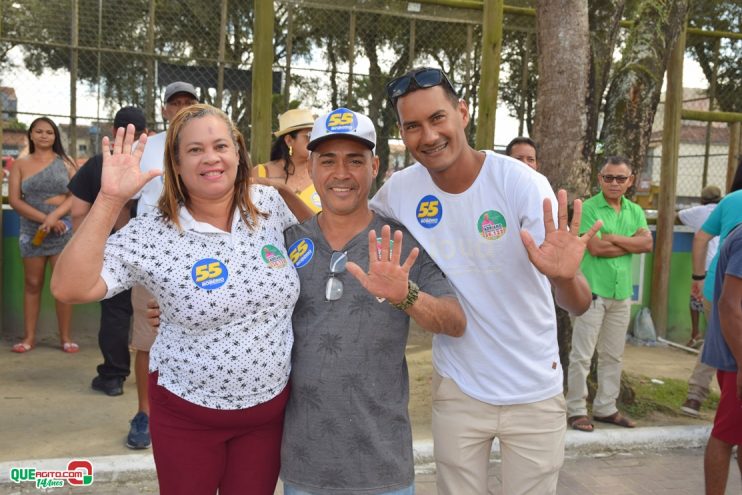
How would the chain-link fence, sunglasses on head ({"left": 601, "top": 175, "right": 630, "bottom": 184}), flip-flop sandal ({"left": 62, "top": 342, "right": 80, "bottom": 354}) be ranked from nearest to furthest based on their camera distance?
sunglasses on head ({"left": 601, "top": 175, "right": 630, "bottom": 184})
flip-flop sandal ({"left": 62, "top": 342, "right": 80, "bottom": 354})
the chain-link fence

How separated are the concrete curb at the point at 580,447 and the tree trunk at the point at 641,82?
2027 mm

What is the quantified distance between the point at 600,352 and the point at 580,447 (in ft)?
2.52

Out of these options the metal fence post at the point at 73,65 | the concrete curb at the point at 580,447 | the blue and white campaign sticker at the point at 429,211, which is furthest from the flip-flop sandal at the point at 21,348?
the blue and white campaign sticker at the point at 429,211

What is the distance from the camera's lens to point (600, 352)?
5.11 m

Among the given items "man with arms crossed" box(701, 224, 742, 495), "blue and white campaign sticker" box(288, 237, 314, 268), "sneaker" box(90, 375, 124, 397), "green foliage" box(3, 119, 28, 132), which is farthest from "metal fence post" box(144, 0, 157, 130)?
"man with arms crossed" box(701, 224, 742, 495)

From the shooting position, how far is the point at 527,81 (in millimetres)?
7805

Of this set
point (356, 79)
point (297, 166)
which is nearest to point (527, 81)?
point (356, 79)

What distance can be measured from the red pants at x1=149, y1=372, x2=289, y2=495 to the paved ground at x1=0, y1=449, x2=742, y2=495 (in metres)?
1.60

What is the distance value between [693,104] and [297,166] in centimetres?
732

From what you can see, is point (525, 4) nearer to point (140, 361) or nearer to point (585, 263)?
point (585, 263)

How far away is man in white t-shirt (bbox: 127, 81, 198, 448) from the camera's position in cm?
387

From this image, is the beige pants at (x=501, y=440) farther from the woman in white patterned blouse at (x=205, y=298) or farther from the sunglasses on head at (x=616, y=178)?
the sunglasses on head at (x=616, y=178)

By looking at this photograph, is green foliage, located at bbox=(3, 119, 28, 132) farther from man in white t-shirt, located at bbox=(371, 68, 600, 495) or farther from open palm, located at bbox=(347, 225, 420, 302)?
open palm, located at bbox=(347, 225, 420, 302)
